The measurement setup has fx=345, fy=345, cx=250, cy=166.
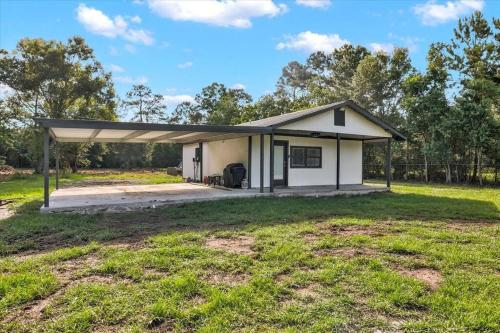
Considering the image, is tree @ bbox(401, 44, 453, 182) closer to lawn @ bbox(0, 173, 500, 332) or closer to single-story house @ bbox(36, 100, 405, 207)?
single-story house @ bbox(36, 100, 405, 207)

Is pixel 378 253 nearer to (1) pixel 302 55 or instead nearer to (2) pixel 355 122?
(2) pixel 355 122

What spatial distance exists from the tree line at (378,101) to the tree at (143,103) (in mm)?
9455

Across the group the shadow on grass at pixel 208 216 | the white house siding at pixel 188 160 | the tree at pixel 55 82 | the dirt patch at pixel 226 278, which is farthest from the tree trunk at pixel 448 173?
the tree at pixel 55 82

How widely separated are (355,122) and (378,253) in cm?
860

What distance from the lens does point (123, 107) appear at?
37688 millimetres

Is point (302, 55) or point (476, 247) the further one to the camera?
point (302, 55)

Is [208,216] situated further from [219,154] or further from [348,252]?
[219,154]

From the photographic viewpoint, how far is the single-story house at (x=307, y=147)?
11.5m

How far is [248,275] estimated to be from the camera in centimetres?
389

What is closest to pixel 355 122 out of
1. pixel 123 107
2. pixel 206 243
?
pixel 206 243

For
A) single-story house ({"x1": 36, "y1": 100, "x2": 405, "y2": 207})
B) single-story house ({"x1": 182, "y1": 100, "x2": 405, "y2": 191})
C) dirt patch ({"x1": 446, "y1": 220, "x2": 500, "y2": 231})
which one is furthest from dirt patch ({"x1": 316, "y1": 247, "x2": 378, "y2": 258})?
single-story house ({"x1": 182, "y1": 100, "x2": 405, "y2": 191})

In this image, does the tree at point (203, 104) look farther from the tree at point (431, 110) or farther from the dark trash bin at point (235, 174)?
the dark trash bin at point (235, 174)

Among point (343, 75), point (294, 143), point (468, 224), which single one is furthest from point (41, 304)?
point (343, 75)

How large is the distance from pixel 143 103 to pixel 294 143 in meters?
29.7
